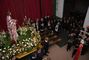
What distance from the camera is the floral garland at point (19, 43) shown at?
1961 mm

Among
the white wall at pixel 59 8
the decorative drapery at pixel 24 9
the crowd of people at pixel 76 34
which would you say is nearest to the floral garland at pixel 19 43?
the decorative drapery at pixel 24 9

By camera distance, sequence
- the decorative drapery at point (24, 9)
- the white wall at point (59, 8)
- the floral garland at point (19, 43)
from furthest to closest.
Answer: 1. the white wall at point (59, 8)
2. the decorative drapery at point (24, 9)
3. the floral garland at point (19, 43)

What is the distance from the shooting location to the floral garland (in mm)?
1961

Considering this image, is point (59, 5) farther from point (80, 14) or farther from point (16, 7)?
point (16, 7)

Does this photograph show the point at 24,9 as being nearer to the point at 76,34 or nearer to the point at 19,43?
the point at 19,43

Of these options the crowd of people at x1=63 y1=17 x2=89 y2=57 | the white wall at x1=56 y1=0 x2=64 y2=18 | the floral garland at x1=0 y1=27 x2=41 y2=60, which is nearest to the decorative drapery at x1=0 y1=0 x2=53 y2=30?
the white wall at x1=56 y1=0 x2=64 y2=18

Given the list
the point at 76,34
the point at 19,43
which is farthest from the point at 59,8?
the point at 19,43

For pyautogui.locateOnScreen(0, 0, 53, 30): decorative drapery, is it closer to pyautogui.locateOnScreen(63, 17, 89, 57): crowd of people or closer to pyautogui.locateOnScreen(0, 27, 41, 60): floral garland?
pyautogui.locateOnScreen(0, 27, 41, 60): floral garland

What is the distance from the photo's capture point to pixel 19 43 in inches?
83.8

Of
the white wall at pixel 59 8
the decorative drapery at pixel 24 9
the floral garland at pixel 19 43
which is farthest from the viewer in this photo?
the white wall at pixel 59 8

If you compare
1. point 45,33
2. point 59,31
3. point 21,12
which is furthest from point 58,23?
point 21,12

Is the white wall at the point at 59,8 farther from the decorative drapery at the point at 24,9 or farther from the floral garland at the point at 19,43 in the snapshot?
the floral garland at the point at 19,43

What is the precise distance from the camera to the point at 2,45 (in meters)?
2.03

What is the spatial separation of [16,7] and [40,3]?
743 millimetres
